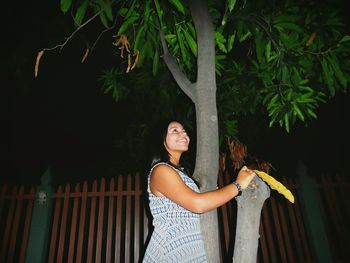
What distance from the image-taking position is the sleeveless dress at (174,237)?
1.80 metres

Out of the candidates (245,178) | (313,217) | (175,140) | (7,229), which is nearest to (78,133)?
(7,229)

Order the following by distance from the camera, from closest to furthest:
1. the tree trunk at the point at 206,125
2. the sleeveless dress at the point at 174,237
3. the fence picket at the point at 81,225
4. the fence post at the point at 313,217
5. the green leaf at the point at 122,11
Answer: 1. the sleeveless dress at the point at 174,237
2. the tree trunk at the point at 206,125
3. the green leaf at the point at 122,11
4. the fence picket at the point at 81,225
5. the fence post at the point at 313,217

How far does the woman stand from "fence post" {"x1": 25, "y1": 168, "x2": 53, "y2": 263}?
3.18 metres

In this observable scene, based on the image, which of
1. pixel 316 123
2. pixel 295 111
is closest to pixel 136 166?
pixel 295 111

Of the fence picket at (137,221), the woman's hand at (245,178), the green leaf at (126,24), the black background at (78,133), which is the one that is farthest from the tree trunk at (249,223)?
the black background at (78,133)

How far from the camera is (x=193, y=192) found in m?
1.70

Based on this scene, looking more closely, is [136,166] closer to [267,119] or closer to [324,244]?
[267,119]

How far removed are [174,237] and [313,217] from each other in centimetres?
385

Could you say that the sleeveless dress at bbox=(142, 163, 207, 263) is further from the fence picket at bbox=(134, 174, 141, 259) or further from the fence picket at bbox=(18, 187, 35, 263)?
the fence picket at bbox=(18, 187, 35, 263)

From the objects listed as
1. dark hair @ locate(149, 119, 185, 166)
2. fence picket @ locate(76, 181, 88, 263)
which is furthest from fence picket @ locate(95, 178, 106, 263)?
dark hair @ locate(149, 119, 185, 166)

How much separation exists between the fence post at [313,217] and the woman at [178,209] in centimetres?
361

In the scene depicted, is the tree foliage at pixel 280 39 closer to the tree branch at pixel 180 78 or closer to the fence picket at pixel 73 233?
the tree branch at pixel 180 78

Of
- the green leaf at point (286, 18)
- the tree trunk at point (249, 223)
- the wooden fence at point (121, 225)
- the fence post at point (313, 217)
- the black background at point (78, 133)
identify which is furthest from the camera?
the black background at point (78, 133)

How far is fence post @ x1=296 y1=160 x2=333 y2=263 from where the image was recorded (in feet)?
15.0
